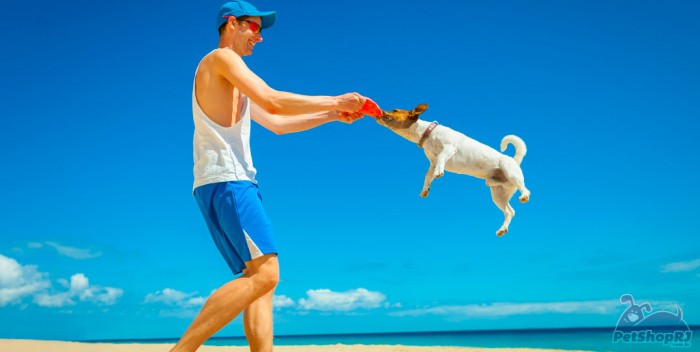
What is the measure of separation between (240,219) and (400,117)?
2.00m

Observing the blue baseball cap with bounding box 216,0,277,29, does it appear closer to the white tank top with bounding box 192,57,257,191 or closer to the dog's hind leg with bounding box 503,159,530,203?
the white tank top with bounding box 192,57,257,191

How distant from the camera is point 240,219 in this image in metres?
3.18

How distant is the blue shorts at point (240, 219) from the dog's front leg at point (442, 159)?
1.86 meters

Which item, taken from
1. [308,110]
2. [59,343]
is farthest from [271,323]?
[59,343]

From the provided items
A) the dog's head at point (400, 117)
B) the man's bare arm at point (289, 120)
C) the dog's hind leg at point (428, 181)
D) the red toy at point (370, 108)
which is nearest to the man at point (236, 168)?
the red toy at point (370, 108)

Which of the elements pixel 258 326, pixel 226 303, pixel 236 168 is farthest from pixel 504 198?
pixel 226 303

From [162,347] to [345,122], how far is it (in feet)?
36.1

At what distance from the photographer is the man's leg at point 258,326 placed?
11.2ft

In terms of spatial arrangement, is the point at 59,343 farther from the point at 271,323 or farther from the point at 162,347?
the point at 271,323

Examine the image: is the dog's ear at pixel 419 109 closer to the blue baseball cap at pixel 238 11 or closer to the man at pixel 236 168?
the man at pixel 236 168

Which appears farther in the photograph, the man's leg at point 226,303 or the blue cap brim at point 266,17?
the blue cap brim at point 266,17

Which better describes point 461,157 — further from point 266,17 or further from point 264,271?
point 264,271

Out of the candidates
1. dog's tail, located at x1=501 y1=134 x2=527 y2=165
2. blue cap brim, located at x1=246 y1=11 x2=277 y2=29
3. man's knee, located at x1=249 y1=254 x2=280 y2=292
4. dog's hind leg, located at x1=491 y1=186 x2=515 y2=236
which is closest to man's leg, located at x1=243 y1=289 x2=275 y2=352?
man's knee, located at x1=249 y1=254 x2=280 y2=292

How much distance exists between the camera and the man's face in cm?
351
